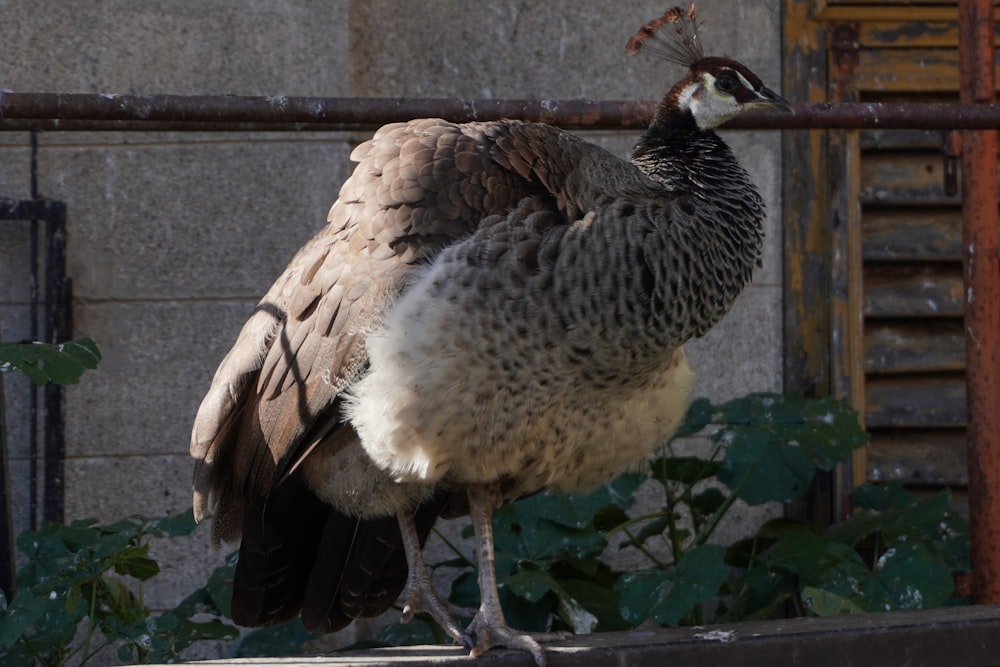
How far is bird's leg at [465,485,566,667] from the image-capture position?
2.42 meters

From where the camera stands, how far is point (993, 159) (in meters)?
3.11

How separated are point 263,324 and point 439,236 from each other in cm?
44

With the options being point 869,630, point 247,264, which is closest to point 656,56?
point 247,264

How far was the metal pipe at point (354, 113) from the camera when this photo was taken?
8.27ft

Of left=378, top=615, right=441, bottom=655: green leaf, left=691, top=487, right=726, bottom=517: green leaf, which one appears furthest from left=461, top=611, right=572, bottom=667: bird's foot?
left=691, top=487, right=726, bottom=517: green leaf

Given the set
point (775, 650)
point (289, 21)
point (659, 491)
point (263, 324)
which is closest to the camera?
point (775, 650)

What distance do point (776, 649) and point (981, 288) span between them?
115 cm

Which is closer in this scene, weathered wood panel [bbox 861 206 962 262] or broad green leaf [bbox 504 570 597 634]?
broad green leaf [bbox 504 570 597 634]

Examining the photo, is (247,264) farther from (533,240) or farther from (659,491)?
(533,240)

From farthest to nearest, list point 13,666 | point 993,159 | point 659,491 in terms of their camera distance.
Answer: point 659,491, point 993,159, point 13,666

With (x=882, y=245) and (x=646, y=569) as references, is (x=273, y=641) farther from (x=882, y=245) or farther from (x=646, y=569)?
(x=882, y=245)

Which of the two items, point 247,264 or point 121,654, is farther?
point 247,264

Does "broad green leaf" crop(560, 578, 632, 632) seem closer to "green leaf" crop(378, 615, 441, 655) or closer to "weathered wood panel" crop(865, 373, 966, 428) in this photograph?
"green leaf" crop(378, 615, 441, 655)

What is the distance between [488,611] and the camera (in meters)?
2.50
